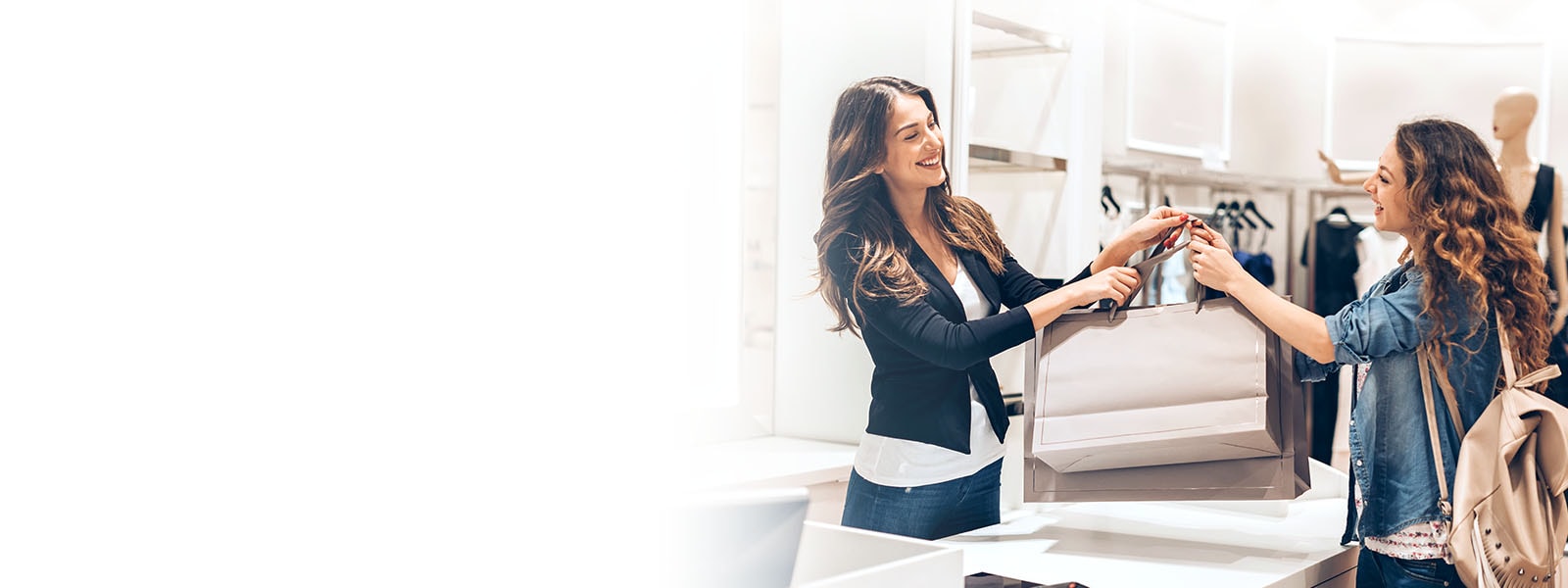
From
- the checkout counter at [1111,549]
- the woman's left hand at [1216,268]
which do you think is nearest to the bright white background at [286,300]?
the checkout counter at [1111,549]

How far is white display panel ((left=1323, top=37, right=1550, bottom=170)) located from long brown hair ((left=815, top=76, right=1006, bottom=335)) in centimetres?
304

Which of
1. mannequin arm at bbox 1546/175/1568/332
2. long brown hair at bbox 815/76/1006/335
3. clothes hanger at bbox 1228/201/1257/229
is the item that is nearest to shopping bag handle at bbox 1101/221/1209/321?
long brown hair at bbox 815/76/1006/335

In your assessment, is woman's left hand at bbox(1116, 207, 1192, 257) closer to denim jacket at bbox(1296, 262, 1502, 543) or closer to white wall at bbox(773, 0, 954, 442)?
denim jacket at bbox(1296, 262, 1502, 543)

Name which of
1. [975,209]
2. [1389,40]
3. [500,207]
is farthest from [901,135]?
[1389,40]

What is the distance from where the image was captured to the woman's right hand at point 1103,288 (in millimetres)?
1729

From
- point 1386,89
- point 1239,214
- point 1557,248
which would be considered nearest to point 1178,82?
point 1239,214

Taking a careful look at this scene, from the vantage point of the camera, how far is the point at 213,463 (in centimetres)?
119

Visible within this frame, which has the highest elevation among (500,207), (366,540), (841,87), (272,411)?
(841,87)

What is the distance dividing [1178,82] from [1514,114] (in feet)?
3.08

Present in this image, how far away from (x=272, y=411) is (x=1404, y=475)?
1362 mm

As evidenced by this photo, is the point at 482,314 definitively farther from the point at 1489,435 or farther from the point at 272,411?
the point at 1489,435

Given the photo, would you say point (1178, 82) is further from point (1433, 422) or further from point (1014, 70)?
point (1433, 422)

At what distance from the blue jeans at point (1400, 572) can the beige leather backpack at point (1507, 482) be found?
0.03 m

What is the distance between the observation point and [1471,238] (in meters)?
1.57
